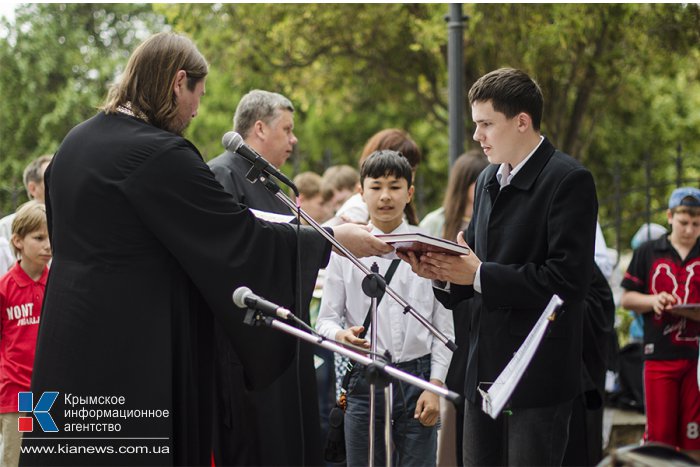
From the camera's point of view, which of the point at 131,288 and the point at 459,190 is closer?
the point at 131,288

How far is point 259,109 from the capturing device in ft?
18.6

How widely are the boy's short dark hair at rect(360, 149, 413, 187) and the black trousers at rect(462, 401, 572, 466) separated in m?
1.63

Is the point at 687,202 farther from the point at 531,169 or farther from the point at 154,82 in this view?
the point at 154,82

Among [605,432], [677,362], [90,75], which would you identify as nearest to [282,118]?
[677,362]

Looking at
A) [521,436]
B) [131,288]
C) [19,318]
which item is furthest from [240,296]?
[19,318]

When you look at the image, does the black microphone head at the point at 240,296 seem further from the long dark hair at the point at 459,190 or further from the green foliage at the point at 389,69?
the green foliage at the point at 389,69

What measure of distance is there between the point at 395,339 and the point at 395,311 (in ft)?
0.50

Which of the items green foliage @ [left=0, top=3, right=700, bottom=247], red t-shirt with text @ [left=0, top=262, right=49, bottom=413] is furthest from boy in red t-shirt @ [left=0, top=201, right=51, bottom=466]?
green foliage @ [left=0, top=3, right=700, bottom=247]

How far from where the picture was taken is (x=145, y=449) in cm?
367

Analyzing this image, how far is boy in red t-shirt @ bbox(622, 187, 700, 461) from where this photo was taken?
670cm

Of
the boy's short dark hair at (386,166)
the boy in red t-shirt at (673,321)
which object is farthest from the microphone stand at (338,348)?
the boy in red t-shirt at (673,321)

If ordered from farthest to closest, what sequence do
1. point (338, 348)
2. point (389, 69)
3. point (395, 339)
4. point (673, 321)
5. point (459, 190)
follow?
1. point (389, 69)
2. point (673, 321)
3. point (459, 190)
4. point (395, 339)
5. point (338, 348)

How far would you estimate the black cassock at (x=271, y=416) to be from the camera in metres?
3.95

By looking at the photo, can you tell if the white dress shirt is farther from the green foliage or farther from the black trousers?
the green foliage
